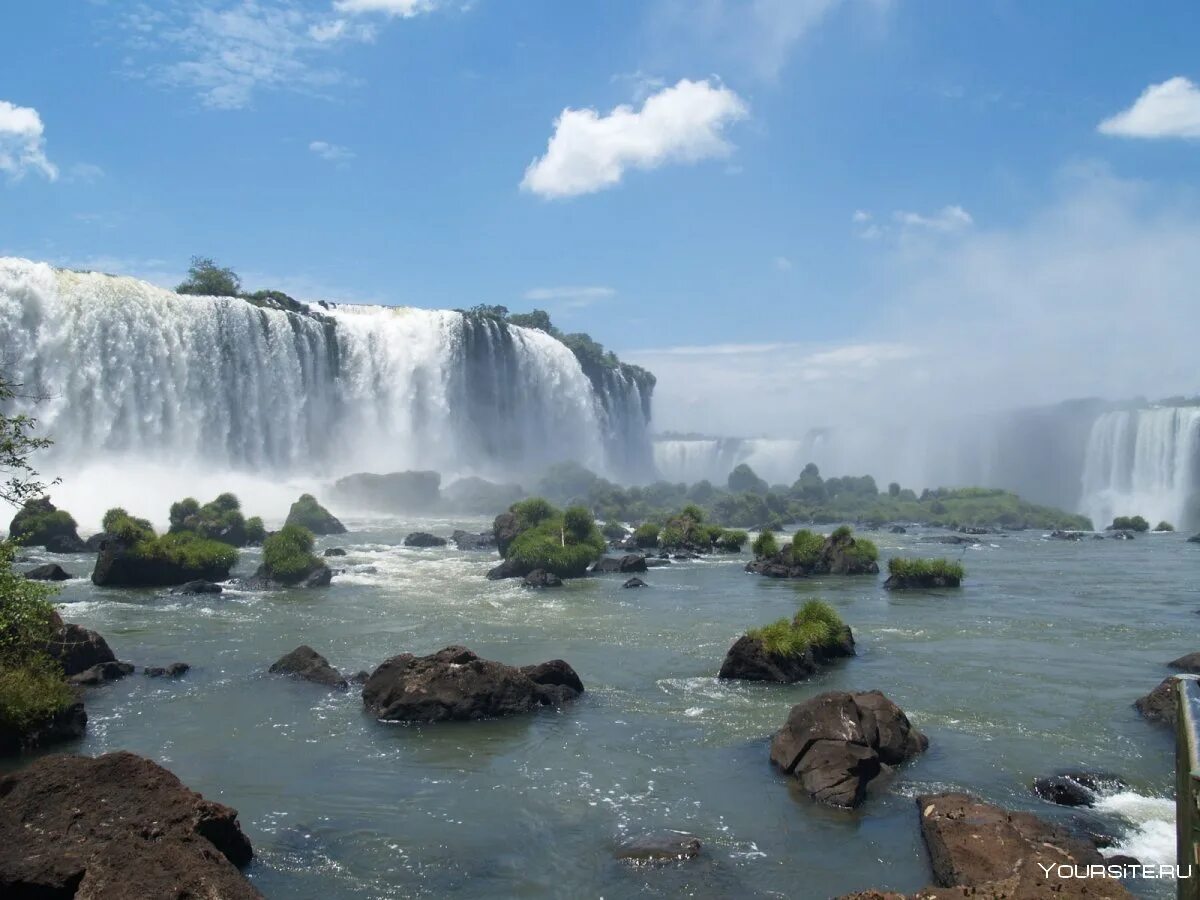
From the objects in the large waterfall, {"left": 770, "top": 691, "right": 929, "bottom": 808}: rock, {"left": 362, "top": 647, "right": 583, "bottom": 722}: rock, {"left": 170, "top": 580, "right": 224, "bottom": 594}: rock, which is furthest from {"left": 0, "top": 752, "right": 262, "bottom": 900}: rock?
the large waterfall

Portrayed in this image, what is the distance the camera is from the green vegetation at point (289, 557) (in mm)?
26688

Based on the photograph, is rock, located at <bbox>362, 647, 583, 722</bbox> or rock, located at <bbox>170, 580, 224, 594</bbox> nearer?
rock, located at <bbox>362, 647, 583, 722</bbox>

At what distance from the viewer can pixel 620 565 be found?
32562mm

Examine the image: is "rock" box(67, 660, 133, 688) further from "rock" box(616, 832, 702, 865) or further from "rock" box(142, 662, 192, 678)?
"rock" box(616, 832, 702, 865)

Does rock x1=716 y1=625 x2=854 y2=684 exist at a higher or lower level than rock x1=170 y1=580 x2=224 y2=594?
higher

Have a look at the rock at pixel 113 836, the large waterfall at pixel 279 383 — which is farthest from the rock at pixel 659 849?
the large waterfall at pixel 279 383

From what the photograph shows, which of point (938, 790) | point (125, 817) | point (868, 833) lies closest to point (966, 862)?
point (868, 833)

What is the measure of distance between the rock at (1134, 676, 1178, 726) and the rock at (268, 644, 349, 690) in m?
12.3

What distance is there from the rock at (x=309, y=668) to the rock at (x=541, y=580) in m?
11.9

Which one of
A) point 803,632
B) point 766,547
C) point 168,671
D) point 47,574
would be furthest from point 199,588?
point 766,547

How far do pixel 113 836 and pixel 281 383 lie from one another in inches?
2074

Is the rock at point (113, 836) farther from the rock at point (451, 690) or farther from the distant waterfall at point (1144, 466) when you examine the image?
Answer: the distant waterfall at point (1144, 466)

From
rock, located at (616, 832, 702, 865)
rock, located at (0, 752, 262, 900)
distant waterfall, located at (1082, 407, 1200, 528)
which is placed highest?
distant waterfall, located at (1082, 407, 1200, 528)

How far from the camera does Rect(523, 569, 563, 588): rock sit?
28047 mm
